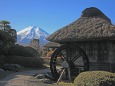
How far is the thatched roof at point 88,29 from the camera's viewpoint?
19.5 meters

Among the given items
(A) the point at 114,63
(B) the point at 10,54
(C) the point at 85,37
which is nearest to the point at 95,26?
(C) the point at 85,37

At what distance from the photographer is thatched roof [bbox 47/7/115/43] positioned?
1950 cm

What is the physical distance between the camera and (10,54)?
31.2 metres

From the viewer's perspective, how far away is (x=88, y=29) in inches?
819

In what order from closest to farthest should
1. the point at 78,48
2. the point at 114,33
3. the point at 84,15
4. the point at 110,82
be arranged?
1. the point at 110,82
2. the point at 114,33
3. the point at 78,48
4. the point at 84,15

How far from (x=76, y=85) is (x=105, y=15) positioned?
11441 millimetres

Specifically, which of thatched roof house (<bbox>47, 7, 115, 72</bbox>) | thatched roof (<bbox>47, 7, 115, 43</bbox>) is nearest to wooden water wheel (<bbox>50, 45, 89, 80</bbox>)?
thatched roof house (<bbox>47, 7, 115, 72</bbox>)

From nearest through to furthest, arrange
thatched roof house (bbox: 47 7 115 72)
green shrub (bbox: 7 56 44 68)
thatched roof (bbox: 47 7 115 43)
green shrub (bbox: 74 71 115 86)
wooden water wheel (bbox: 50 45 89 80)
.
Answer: green shrub (bbox: 74 71 115 86)
thatched roof (bbox: 47 7 115 43)
thatched roof house (bbox: 47 7 115 72)
wooden water wheel (bbox: 50 45 89 80)
green shrub (bbox: 7 56 44 68)

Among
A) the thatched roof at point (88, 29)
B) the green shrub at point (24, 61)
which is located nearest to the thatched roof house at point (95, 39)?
the thatched roof at point (88, 29)

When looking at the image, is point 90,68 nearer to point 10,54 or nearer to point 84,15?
point 84,15

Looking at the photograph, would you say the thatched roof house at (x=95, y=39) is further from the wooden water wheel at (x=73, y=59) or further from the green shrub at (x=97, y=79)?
the green shrub at (x=97, y=79)

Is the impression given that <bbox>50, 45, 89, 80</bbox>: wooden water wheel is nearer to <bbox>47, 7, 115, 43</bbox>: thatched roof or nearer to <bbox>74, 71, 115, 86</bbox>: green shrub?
<bbox>47, 7, 115, 43</bbox>: thatched roof

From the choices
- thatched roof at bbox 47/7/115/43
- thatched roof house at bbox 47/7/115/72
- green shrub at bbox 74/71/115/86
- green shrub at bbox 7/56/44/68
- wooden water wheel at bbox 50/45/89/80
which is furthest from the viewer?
green shrub at bbox 7/56/44/68

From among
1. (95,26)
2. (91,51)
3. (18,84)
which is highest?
(95,26)
